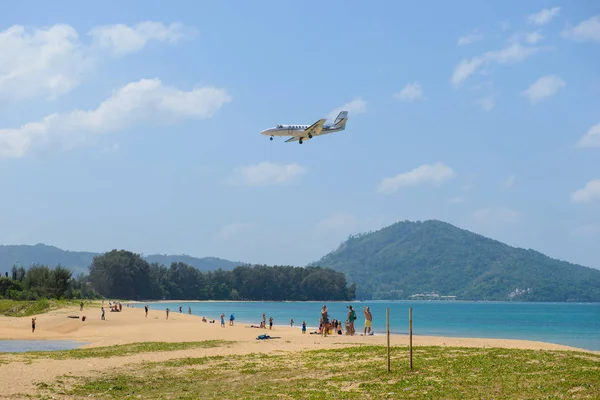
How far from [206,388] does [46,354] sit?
52.1 feet

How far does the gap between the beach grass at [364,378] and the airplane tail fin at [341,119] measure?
4102 cm

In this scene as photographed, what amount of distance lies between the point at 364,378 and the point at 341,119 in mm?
48335

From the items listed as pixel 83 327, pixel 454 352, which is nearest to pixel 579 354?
pixel 454 352

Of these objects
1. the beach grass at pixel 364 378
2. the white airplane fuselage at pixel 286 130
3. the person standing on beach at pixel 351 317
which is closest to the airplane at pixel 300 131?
the white airplane fuselage at pixel 286 130

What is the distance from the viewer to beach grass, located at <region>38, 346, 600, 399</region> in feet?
66.2

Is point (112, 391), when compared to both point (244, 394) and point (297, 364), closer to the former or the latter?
point (244, 394)

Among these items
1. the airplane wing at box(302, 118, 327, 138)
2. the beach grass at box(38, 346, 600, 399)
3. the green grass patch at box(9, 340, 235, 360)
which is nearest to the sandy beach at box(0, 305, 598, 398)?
the green grass patch at box(9, 340, 235, 360)

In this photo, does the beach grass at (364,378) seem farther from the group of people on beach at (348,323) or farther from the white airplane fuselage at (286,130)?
the white airplane fuselage at (286,130)

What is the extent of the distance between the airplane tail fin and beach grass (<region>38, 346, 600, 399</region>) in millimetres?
41019

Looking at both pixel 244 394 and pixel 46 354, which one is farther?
pixel 46 354

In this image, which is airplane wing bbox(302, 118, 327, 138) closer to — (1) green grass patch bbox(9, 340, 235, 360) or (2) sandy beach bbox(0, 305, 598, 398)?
(2) sandy beach bbox(0, 305, 598, 398)

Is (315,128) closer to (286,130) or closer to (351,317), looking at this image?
(286,130)

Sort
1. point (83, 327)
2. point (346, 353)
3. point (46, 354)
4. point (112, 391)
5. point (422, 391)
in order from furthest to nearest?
point (83, 327)
point (46, 354)
point (346, 353)
point (112, 391)
point (422, 391)

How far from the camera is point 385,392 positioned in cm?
2062
